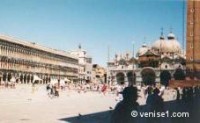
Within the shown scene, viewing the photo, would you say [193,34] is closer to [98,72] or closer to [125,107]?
[125,107]

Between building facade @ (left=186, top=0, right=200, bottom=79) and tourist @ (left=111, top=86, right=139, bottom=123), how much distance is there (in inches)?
1013

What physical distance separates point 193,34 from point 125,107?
28.3 m

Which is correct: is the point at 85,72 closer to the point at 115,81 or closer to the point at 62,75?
the point at 62,75

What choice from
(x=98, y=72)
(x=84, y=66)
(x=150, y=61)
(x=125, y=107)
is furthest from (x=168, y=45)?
(x=125, y=107)

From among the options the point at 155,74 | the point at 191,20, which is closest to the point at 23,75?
the point at 155,74

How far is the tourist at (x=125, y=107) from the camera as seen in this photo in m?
5.23

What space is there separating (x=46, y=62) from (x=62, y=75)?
821 cm

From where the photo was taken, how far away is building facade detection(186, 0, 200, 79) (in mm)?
31297

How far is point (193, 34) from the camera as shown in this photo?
32688 millimetres

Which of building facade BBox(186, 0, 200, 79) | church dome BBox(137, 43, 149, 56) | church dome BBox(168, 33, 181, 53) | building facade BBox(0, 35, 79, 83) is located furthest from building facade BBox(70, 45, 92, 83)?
building facade BBox(186, 0, 200, 79)

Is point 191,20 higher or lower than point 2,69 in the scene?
higher

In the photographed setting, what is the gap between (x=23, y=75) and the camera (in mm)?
50781

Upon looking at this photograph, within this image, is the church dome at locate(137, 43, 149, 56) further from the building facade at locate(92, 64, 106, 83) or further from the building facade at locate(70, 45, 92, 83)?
the building facade at locate(92, 64, 106, 83)

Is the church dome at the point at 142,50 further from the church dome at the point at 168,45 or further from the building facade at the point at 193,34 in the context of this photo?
the building facade at the point at 193,34
